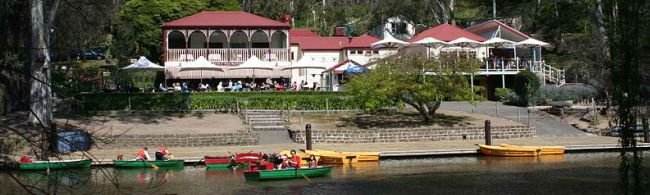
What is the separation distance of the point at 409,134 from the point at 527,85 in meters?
13.3

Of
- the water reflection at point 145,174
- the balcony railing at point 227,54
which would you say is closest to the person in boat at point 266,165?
the water reflection at point 145,174

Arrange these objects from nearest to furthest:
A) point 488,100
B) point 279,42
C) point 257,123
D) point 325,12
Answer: point 257,123 < point 488,100 < point 279,42 < point 325,12

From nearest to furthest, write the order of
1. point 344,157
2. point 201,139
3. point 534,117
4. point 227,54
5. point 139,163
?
point 139,163 < point 344,157 < point 201,139 < point 534,117 < point 227,54

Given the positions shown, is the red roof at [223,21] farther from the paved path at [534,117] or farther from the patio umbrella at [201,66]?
the paved path at [534,117]

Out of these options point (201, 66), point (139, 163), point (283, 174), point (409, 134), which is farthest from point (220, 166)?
point (201, 66)

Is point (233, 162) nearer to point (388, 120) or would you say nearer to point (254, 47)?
point (388, 120)

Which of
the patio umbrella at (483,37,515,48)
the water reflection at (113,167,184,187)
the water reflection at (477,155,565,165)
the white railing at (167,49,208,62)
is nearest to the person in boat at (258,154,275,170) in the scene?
the water reflection at (113,167,184,187)

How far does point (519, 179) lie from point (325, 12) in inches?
2791

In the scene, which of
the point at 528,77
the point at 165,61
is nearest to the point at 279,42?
the point at 165,61

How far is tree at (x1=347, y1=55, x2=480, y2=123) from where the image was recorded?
129ft

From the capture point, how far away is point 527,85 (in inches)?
1857

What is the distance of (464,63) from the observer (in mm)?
40688

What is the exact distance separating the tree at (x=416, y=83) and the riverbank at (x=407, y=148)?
344 cm

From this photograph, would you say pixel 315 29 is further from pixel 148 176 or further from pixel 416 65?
pixel 148 176
